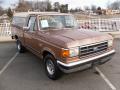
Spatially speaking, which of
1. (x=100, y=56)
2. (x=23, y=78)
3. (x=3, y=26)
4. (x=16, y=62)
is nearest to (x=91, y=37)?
(x=100, y=56)

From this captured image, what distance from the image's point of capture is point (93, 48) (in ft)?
16.4

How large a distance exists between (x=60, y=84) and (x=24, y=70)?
1.71 metres

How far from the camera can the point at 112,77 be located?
5422mm

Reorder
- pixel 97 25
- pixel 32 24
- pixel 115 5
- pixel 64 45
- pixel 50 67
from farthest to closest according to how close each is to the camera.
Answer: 1. pixel 115 5
2. pixel 97 25
3. pixel 32 24
4. pixel 50 67
5. pixel 64 45

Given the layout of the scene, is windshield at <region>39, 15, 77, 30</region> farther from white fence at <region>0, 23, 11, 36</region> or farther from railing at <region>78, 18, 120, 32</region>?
white fence at <region>0, 23, 11, 36</region>

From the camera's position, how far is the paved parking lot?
4926 millimetres

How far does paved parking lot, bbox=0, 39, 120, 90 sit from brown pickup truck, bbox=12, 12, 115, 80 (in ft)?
1.17

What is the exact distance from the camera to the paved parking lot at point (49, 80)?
16.2ft

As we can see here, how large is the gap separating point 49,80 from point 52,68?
14.7 inches

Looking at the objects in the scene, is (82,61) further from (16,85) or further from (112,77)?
(16,85)

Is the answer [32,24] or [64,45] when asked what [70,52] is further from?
[32,24]

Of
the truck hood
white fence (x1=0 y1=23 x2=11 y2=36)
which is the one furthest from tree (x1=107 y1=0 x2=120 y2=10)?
the truck hood


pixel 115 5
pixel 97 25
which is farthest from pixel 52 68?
pixel 115 5

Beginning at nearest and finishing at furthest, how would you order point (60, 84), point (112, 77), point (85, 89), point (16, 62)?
point (85, 89)
point (60, 84)
point (112, 77)
point (16, 62)
